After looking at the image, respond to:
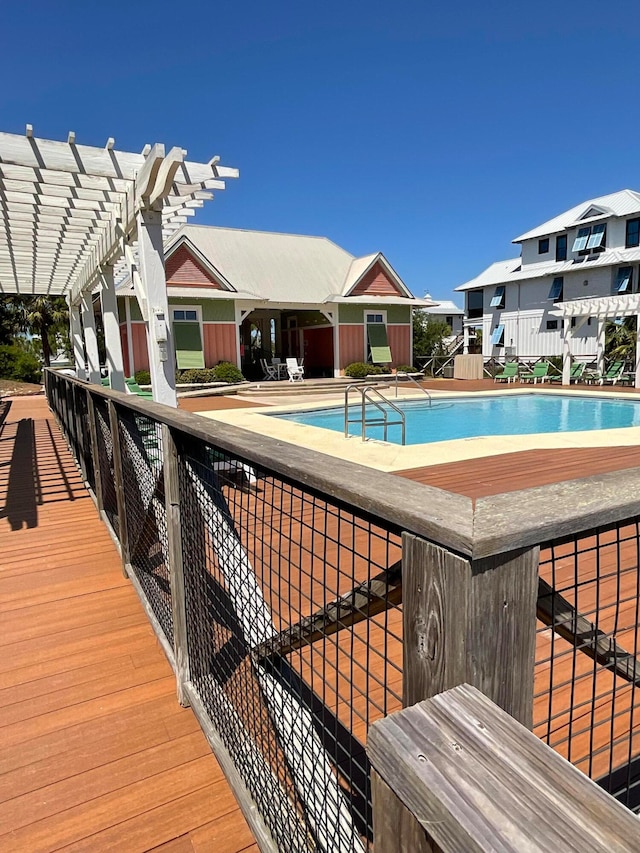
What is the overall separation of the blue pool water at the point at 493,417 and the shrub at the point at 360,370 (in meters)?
5.26

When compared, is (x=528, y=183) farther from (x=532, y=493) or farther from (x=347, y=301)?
(x=532, y=493)

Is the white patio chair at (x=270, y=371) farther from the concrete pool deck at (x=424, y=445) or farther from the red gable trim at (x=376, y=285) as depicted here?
the concrete pool deck at (x=424, y=445)

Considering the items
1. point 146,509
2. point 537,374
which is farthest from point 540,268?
point 146,509

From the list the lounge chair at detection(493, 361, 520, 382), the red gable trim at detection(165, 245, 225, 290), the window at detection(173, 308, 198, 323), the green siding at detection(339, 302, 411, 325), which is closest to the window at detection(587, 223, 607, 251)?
the lounge chair at detection(493, 361, 520, 382)

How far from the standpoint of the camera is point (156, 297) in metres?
5.05

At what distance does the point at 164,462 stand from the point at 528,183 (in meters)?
51.2

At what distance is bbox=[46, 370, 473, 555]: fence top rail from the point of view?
695mm

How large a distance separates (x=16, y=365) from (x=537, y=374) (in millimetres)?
22569

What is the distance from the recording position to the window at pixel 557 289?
25.7 meters

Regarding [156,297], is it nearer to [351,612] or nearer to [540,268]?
[351,612]

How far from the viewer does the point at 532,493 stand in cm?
83

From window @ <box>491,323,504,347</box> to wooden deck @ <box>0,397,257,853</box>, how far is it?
1112 inches

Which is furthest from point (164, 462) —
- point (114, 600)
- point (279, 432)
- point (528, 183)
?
point (528, 183)

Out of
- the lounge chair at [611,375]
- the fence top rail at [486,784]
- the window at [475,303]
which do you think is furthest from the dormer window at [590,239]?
the fence top rail at [486,784]
